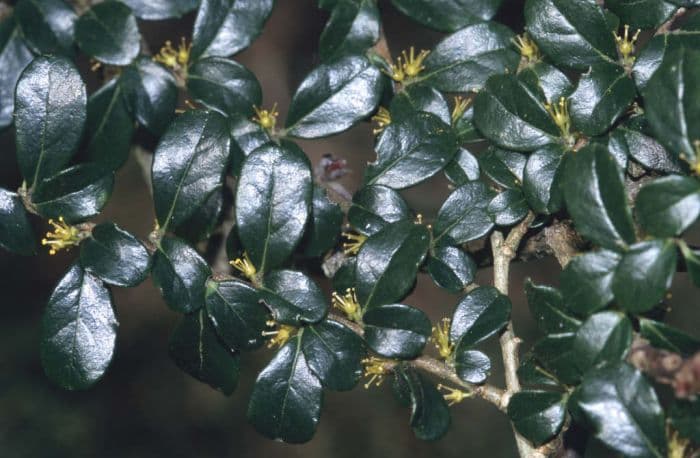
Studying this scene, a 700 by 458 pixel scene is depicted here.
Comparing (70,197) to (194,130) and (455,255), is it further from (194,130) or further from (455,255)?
(455,255)

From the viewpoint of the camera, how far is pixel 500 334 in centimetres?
122

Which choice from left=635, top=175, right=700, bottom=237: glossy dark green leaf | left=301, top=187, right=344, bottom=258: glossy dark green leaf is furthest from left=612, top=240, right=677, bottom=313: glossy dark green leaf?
left=301, top=187, right=344, bottom=258: glossy dark green leaf

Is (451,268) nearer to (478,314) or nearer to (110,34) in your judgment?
(478,314)

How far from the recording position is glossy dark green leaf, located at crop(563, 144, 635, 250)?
0.97m

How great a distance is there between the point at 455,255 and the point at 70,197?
0.53 meters

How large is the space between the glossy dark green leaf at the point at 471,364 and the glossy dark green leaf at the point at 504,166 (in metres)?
0.24

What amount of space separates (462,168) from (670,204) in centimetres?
42

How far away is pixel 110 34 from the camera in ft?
4.70

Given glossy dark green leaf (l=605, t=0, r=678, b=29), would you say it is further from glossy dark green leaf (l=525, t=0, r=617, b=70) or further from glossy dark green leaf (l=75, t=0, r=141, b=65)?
glossy dark green leaf (l=75, t=0, r=141, b=65)

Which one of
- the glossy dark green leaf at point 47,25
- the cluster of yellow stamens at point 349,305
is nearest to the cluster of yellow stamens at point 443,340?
the cluster of yellow stamens at point 349,305

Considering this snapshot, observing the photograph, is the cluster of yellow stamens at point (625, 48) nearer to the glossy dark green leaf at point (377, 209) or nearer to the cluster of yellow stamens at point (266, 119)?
the glossy dark green leaf at point (377, 209)

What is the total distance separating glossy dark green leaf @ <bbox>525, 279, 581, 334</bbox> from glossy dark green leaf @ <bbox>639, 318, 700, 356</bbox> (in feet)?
0.30

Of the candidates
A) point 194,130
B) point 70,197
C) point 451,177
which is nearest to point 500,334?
point 451,177

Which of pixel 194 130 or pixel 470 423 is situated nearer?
pixel 194 130
